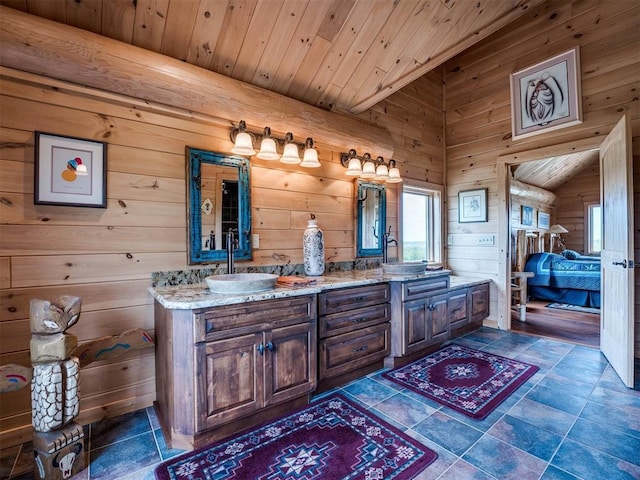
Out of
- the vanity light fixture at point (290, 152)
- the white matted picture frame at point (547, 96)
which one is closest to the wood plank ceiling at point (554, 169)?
the white matted picture frame at point (547, 96)

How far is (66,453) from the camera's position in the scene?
4.85 ft

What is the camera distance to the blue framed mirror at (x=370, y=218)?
3.29 metres

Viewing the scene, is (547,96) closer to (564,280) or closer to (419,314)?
(419,314)

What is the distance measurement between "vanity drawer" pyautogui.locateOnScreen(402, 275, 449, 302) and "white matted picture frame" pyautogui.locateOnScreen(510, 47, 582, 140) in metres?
2.02

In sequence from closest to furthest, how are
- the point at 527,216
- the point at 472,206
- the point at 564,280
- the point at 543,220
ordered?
1. the point at 472,206
2. the point at 564,280
3. the point at 527,216
4. the point at 543,220

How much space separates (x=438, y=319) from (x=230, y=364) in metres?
2.14

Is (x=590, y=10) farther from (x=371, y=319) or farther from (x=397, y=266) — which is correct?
(x=371, y=319)

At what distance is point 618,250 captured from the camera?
8.29ft

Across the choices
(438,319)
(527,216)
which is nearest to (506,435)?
(438,319)

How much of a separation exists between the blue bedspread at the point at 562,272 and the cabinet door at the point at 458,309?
2973 millimetres

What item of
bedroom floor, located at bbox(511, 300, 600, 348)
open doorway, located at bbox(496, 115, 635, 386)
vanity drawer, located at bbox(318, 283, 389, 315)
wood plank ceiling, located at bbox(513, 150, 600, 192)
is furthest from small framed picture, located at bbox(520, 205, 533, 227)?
vanity drawer, located at bbox(318, 283, 389, 315)

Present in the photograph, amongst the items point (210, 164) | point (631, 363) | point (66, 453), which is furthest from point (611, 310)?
point (66, 453)

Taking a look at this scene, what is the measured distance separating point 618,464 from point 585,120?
308 cm

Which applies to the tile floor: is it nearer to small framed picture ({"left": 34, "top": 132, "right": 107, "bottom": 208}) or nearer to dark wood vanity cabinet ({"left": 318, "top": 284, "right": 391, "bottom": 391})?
dark wood vanity cabinet ({"left": 318, "top": 284, "right": 391, "bottom": 391})
